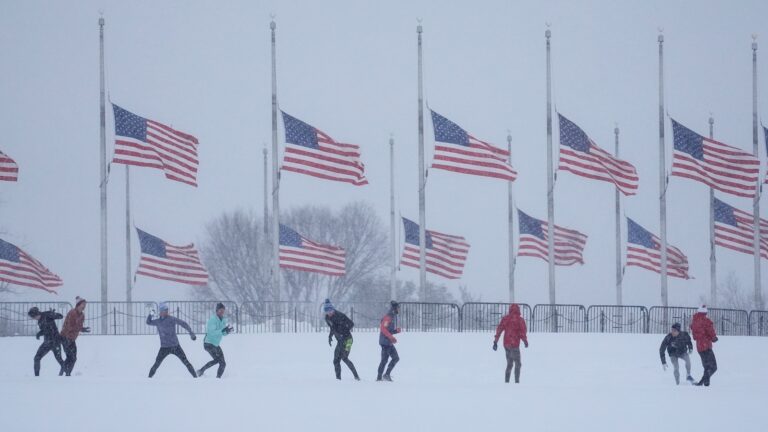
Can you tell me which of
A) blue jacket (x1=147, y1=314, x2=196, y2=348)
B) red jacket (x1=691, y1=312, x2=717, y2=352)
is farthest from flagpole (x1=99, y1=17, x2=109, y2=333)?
red jacket (x1=691, y1=312, x2=717, y2=352)

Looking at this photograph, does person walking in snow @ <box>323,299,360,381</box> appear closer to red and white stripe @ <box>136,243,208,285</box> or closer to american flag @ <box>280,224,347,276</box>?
american flag @ <box>280,224,347,276</box>

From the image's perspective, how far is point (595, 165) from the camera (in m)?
39.9

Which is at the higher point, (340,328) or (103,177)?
(103,177)

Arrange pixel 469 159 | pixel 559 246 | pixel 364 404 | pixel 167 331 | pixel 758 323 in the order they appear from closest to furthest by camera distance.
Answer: pixel 364 404 < pixel 167 331 < pixel 469 159 < pixel 559 246 < pixel 758 323

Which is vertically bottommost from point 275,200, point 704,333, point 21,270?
point 704,333

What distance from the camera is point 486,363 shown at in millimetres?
35656

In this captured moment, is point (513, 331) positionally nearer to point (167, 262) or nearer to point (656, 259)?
point (167, 262)

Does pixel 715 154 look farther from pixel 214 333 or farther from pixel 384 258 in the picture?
pixel 384 258

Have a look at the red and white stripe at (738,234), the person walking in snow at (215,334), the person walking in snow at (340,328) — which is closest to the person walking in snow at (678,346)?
the person walking in snow at (340,328)

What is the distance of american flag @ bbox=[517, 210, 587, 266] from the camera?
1763 inches

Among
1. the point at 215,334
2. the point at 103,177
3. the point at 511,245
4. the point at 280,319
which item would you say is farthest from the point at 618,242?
the point at 215,334

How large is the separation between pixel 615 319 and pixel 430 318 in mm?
7343

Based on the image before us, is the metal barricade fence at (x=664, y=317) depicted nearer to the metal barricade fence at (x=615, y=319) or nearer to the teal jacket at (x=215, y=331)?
the metal barricade fence at (x=615, y=319)

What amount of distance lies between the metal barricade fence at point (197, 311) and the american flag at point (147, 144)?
5.46 meters
